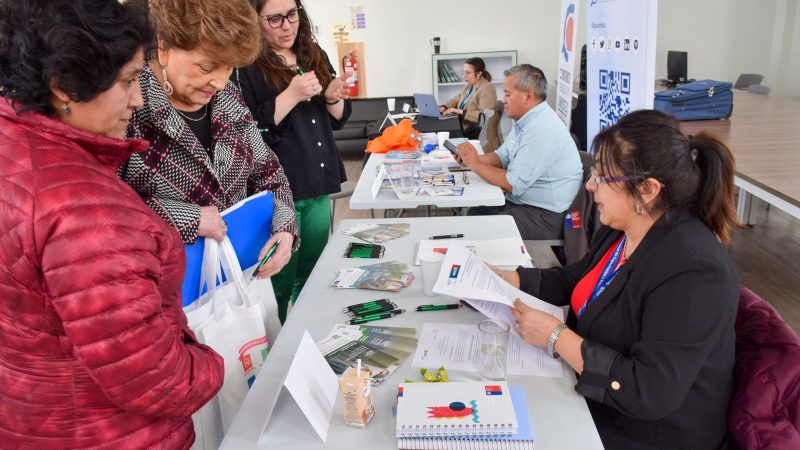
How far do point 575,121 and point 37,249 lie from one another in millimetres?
5424

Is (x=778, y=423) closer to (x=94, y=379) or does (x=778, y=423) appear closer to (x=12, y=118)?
(x=94, y=379)

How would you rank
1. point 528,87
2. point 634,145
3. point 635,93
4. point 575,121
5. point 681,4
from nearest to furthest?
point 634,145 < point 635,93 < point 528,87 < point 575,121 < point 681,4

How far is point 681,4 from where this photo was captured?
7.29m

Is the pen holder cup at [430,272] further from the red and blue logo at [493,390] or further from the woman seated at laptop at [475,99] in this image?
the woman seated at laptop at [475,99]

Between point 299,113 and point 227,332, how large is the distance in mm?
1198

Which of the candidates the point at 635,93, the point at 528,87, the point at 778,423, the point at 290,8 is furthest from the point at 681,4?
the point at 778,423

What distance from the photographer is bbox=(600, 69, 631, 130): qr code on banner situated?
8.45 ft

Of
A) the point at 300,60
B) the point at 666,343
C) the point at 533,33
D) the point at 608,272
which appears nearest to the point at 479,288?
the point at 608,272

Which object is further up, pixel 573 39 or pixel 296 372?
pixel 573 39

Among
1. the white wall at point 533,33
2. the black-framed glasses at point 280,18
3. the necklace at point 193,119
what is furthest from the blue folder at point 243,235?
the white wall at point 533,33

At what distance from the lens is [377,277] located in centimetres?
183

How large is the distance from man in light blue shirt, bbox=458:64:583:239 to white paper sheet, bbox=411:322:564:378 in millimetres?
1637

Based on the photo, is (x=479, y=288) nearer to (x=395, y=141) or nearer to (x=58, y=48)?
(x=58, y=48)

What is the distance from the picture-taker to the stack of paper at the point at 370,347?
1357 millimetres
